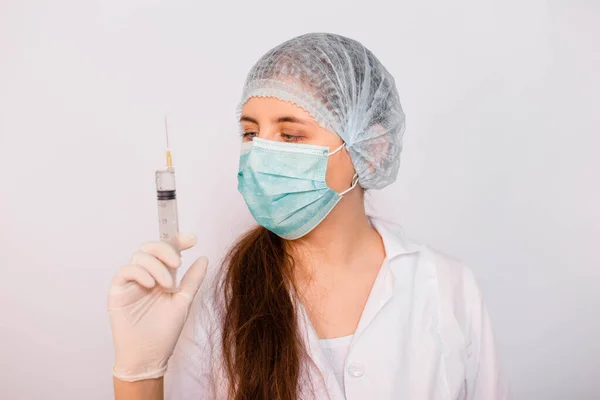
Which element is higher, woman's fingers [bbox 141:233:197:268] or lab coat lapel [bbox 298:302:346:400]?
woman's fingers [bbox 141:233:197:268]

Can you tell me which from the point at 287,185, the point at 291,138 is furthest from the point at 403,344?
the point at 291,138

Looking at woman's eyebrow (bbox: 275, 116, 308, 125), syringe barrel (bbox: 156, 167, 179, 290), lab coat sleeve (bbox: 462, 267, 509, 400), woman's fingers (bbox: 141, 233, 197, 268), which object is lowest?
lab coat sleeve (bbox: 462, 267, 509, 400)

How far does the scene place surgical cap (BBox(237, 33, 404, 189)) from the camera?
1583 millimetres

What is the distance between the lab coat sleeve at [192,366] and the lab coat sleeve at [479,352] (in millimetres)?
792

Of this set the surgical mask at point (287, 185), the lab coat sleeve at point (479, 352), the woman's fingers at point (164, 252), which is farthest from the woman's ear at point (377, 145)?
the woman's fingers at point (164, 252)

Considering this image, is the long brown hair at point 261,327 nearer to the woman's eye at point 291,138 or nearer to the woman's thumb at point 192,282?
the woman's thumb at point 192,282

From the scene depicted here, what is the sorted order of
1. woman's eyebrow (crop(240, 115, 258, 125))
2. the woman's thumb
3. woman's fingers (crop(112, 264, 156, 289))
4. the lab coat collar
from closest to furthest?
woman's fingers (crop(112, 264, 156, 289)) → the woman's thumb → woman's eyebrow (crop(240, 115, 258, 125)) → the lab coat collar

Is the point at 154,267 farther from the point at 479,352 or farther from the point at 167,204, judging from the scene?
the point at 479,352

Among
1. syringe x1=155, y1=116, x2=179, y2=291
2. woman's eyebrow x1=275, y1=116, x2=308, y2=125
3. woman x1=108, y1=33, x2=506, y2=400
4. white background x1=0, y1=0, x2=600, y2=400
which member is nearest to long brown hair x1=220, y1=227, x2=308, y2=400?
woman x1=108, y1=33, x2=506, y2=400

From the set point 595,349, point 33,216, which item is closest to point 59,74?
point 33,216

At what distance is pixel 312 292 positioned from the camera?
1745 millimetres

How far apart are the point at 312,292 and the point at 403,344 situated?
30cm

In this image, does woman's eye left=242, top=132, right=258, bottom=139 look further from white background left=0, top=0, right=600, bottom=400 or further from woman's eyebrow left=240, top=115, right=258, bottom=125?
white background left=0, top=0, right=600, bottom=400

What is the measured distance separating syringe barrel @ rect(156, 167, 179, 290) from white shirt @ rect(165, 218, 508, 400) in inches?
12.8
